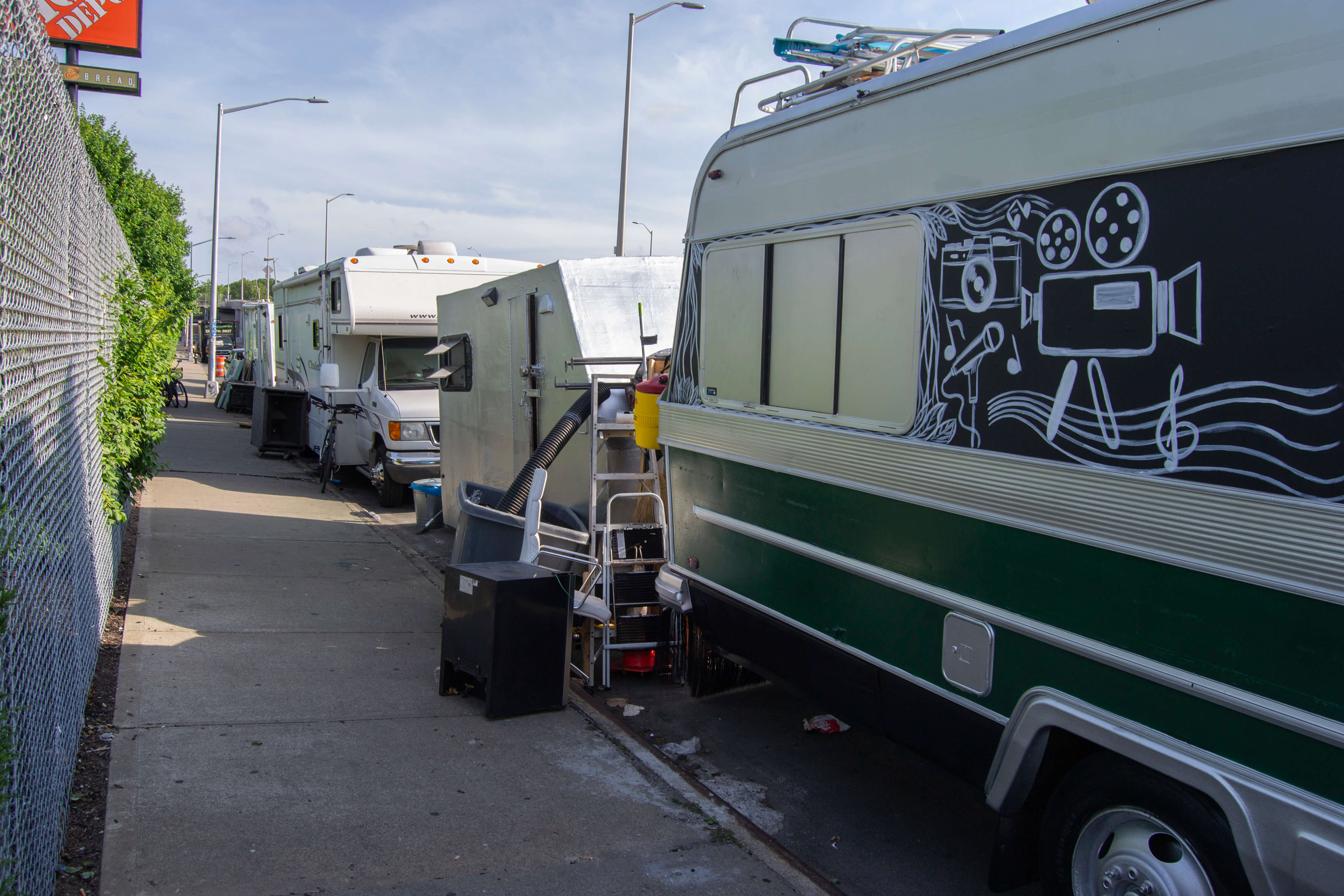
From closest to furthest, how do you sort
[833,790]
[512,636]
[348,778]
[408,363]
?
[348,778]
[833,790]
[512,636]
[408,363]

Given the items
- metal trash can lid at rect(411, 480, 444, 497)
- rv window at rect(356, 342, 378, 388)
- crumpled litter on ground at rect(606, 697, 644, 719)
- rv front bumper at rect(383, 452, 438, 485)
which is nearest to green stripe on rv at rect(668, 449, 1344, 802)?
crumpled litter on ground at rect(606, 697, 644, 719)

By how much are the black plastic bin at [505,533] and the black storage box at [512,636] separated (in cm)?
64

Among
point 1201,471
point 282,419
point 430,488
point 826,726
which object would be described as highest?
point 1201,471

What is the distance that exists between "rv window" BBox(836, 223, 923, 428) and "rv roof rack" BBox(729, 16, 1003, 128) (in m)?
0.75

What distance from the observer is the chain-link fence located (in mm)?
3049

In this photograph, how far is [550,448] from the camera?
6.54 meters

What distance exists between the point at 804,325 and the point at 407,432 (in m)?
8.41

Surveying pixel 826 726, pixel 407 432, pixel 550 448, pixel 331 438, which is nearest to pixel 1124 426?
pixel 826 726

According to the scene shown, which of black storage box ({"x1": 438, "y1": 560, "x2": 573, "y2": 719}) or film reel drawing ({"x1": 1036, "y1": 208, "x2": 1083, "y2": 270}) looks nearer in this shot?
film reel drawing ({"x1": 1036, "y1": 208, "x2": 1083, "y2": 270})

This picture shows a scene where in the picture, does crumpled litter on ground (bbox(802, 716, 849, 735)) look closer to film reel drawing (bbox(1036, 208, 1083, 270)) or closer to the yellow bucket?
the yellow bucket

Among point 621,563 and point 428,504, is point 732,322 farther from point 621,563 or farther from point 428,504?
point 428,504

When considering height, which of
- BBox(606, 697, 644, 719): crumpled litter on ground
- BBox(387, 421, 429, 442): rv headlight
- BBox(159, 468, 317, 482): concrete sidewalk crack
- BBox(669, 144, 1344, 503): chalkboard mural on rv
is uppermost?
BBox(669, 144, 1344, 503): chalkboard mural on rv

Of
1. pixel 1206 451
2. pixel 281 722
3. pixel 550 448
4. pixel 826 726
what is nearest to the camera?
pixel 1206 451

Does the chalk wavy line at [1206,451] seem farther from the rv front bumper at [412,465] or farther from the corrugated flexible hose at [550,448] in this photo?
the rv front bumper at [412,465]
